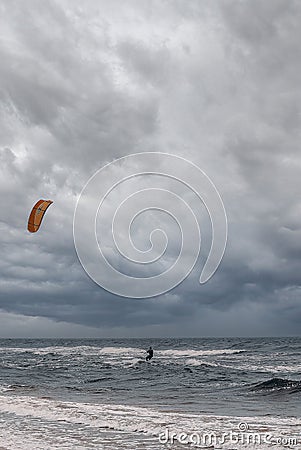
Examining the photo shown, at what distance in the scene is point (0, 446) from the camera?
9.68 m

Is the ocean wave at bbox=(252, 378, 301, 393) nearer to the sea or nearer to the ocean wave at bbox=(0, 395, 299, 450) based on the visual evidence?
the sea

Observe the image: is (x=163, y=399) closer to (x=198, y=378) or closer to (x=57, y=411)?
(x=57, y=411)

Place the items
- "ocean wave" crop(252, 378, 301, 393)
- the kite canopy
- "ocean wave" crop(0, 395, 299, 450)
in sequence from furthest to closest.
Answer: the kite canopy, "ocean wave" crop(252, 378, 301, 393), "ocean wave" crop(0, 395, 299, 450)

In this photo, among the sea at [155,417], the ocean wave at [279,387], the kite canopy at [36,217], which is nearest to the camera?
the sea at [155,417]

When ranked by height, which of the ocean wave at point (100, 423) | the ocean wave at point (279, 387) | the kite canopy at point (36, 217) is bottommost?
the ocean wave at point (100, 423)

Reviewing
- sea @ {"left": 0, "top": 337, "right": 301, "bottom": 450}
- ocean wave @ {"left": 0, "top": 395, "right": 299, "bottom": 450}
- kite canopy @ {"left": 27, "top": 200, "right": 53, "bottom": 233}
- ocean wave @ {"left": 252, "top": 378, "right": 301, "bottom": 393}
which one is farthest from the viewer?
kite canopy @ {"left": 27, "top": 200, "right": 53, "bottom": 233}

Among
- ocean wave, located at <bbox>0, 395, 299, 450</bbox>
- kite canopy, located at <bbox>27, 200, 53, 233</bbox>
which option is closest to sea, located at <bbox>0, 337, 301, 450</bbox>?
ocean wave, located at <bbox>0, 395, 299, 450</bbox>

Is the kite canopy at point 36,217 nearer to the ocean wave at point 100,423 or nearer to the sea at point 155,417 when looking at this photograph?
the sea at point 155,417

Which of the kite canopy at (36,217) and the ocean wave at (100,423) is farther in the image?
the kite canopy at (36,217)

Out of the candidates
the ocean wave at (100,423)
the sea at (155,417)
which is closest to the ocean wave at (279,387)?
the sea at (155,417)

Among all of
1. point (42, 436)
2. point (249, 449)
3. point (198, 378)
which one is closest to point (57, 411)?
point (42, 436)

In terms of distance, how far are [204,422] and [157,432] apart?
1936 millimetres

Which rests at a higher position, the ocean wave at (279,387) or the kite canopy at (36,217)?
the kite canopy at (36,217)

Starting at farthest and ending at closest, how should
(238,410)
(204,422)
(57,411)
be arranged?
(238,410) < (57,411) < (204,422)
